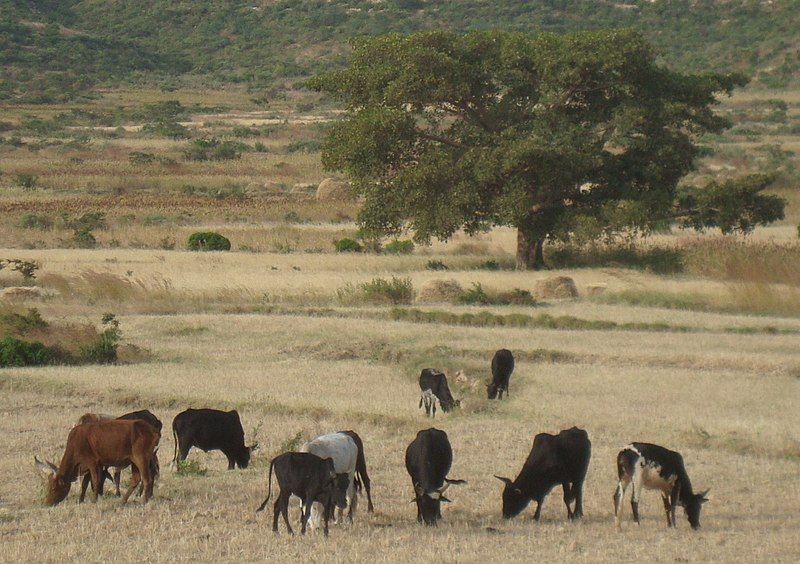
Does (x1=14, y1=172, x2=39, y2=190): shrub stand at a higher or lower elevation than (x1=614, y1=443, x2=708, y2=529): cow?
higher

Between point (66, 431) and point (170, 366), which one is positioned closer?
point (66, 431)

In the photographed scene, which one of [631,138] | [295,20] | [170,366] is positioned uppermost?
[295,20]

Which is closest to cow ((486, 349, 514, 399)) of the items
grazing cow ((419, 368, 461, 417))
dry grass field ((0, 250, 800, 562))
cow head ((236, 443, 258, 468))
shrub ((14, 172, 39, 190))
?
dry grass field ((0, 250, 800, 562))

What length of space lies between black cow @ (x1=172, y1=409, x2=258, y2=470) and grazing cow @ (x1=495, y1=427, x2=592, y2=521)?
3861 mm

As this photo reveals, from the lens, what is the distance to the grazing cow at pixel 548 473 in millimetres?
13008

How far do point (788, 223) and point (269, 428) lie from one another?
37469 millimetres

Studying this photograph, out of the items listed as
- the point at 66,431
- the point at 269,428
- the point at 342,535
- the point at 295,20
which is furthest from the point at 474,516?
the point at 295,20

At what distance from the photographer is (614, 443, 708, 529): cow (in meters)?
12.8

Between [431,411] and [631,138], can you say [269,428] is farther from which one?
[631,138]

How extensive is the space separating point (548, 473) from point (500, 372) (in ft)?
24.7

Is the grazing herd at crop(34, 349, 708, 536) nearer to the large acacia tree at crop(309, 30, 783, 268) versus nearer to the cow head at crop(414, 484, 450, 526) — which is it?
the cow head at crop(414, 484, 450, 526)

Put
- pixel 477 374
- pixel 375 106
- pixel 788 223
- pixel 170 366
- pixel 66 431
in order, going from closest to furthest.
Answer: pixel 66 431
pixel 477 374
pixel 170 366
pixel 375 106
pixel 788 223

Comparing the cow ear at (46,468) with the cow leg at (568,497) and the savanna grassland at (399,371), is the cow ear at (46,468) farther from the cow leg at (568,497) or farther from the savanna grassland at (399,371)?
the cow leg at (568,497)

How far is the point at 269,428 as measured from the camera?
18422mm
